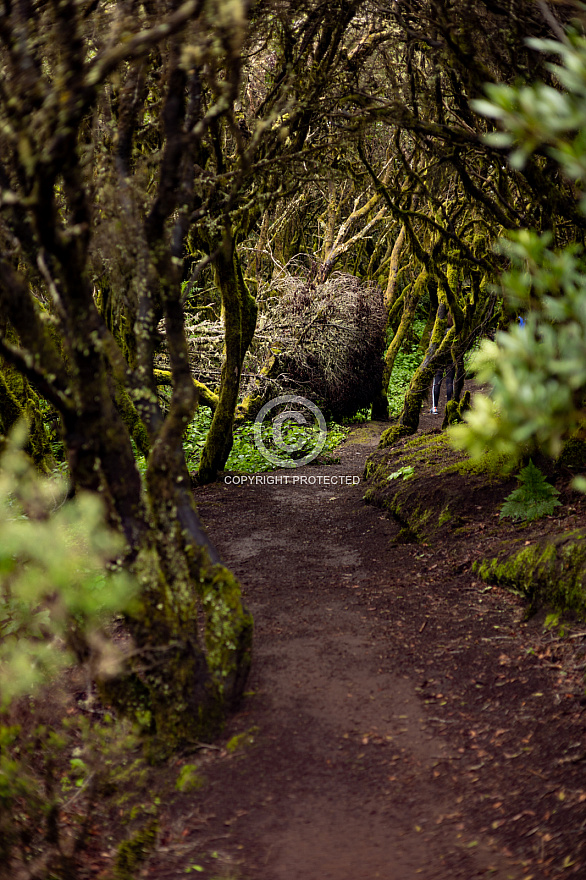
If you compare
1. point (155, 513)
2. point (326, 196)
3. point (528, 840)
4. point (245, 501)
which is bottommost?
point (528, 840)

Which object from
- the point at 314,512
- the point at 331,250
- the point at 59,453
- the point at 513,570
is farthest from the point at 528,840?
the point at 331,250

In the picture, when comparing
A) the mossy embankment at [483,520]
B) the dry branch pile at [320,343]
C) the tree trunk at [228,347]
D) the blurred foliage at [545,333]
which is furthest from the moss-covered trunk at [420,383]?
the blurred foliage at [545,333]

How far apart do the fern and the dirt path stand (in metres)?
0.93

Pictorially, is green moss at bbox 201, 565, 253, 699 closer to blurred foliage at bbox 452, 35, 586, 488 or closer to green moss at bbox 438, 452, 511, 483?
blurred foliage at bbox 452, 35, 586, 488

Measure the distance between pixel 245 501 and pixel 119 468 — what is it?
6.39 meters

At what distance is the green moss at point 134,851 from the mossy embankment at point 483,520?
11.2 feet

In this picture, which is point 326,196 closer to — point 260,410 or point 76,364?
point 260,410

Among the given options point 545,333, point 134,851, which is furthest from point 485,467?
point 545,333

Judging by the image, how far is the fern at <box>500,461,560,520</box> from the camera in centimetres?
670

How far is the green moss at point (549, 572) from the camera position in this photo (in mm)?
5133

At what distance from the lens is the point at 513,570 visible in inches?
234

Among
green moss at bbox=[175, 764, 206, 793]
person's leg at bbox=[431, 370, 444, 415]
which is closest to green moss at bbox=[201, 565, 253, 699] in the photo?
green moss at bbox=[175, 764, 206, 793]

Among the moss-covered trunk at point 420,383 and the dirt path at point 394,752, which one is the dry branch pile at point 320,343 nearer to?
the moss-covered trunk at point 420,383

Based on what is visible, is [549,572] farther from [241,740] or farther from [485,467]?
[241,740]
